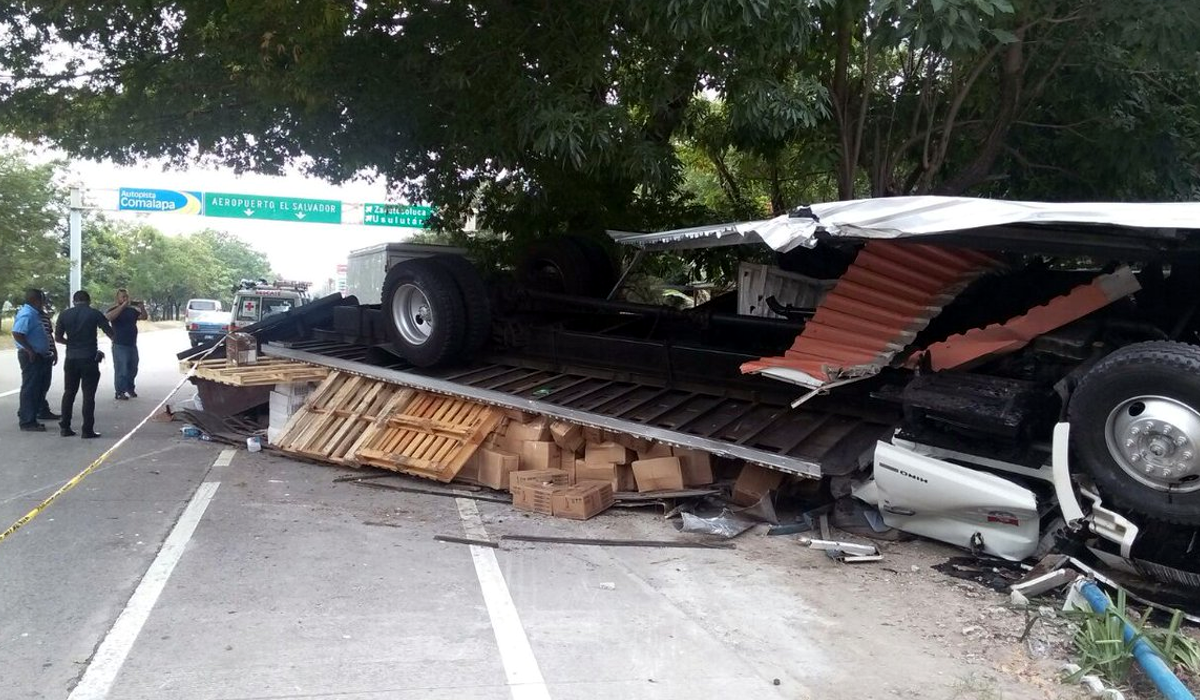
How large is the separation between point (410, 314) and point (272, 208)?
75.5ft

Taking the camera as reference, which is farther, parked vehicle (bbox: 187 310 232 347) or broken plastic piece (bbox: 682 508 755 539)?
parked vehicle (bbox: 187 310 232 347)

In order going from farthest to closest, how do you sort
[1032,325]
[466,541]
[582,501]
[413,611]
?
[582,501] < [466,541] < [1032,325] < [413,611]

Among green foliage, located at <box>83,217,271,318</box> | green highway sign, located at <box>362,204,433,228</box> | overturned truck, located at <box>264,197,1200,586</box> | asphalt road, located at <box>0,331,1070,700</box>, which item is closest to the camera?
asphalt road, located at <box>0,331,1070,700</box>

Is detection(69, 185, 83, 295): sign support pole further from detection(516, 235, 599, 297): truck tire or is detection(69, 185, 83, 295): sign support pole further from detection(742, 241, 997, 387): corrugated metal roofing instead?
detection(742, 241, 997, 387): corrugated metal roofing

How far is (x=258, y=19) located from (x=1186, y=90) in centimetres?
918

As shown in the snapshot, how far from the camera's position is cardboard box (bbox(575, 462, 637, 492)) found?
7.16m

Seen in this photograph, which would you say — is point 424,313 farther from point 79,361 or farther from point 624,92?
point 79,361

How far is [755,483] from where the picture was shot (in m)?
6.64

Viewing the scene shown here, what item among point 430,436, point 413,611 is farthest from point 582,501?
point 413,611

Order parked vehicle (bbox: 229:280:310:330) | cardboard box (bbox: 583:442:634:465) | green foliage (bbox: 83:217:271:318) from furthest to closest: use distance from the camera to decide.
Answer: green foliage (bbox: 83:217:271:318)
parked vehicle (bbox: 229:280:310:330)
cardboard box (bbox: 583:442:634:465)

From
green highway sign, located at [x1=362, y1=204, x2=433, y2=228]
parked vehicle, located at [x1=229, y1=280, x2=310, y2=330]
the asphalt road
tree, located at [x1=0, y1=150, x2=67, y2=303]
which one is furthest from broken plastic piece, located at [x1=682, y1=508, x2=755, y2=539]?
tree, located at [x1=0, y1=150, x2=67, y2=303]

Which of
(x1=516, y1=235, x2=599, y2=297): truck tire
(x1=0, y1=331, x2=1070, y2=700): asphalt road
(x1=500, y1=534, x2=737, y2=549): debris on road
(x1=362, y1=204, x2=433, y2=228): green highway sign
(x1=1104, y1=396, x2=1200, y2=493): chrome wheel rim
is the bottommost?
(x1=0, y1=331, x2=1070, y2=700): asphalt road

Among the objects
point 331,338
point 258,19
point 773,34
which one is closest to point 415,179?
point 331,338

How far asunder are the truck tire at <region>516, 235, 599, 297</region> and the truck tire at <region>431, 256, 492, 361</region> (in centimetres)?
101
